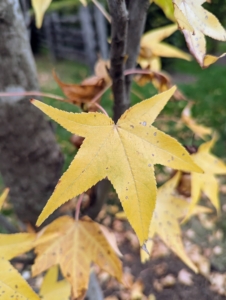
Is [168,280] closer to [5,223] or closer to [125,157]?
[5,223]

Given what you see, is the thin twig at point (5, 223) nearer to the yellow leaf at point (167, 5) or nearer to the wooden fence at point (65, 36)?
the yellow leaf at point (167, 5)

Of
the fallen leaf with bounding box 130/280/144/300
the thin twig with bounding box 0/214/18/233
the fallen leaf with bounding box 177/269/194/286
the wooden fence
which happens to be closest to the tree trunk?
the thin twig with bounding box 0/214/18/233

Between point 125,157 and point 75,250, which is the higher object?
point 125,157

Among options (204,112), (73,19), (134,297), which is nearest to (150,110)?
(134,297)

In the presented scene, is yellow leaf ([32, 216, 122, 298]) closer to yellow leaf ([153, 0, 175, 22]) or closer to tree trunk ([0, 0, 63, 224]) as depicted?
tree trunk ([0, 0, 63, 224])

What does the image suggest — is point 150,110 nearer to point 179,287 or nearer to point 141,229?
point 141,229

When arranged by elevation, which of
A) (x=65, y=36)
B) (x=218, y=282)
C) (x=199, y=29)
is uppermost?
(x=199, y=29)

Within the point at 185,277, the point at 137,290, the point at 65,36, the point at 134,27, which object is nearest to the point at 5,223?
the point at 134,27
